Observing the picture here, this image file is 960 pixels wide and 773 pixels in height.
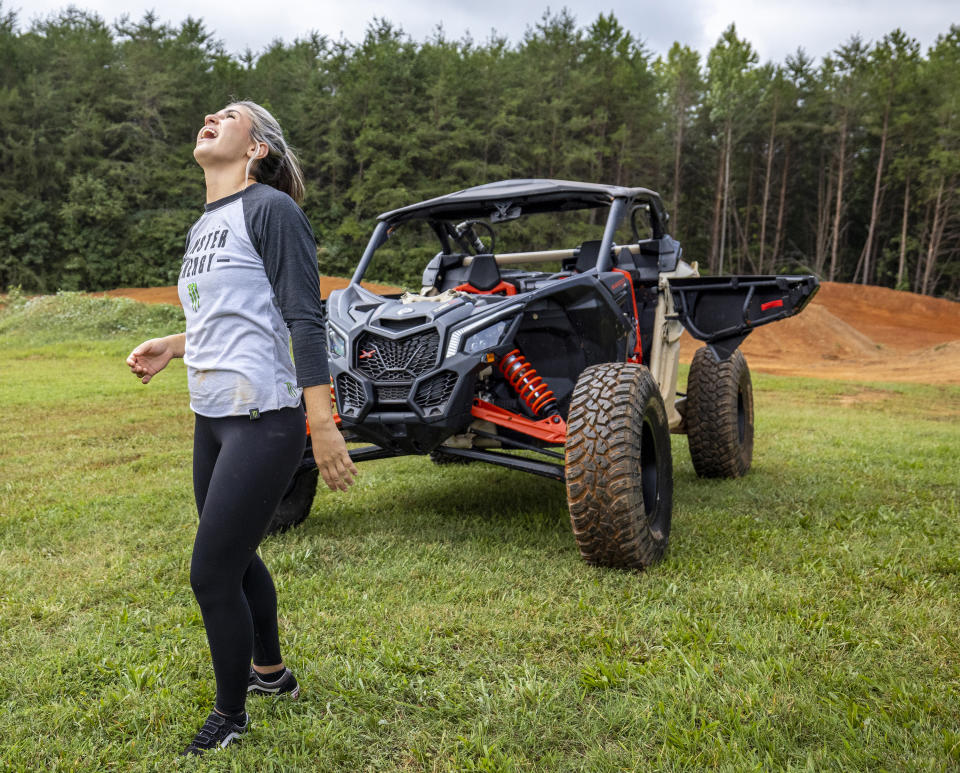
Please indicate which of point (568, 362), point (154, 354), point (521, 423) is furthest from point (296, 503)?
point (154, 354)

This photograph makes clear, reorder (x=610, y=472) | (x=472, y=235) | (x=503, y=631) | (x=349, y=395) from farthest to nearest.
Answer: (x=472, y=235), (x=349, y=395), (x=610, y=472), (x=503, y=631)

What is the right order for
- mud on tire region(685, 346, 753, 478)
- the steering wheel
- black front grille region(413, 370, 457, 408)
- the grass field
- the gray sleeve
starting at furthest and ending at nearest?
1. the steering wheel
2. mud on tire region(685, 346, 753, 478)
3. black front grille region(413, 370, 457, 408)
4. the grass field
5. the gray sleeve

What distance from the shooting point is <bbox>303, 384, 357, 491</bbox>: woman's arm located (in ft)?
7.20

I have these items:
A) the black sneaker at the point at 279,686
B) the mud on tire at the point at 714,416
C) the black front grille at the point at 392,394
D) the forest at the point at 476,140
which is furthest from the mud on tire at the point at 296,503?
the forest at the point at 476,140

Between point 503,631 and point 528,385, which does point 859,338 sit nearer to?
point 528,385

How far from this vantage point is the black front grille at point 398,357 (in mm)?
4133

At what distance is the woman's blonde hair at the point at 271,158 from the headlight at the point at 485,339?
1.73 metres

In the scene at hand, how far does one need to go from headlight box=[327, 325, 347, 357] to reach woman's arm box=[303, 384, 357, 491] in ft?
6.92

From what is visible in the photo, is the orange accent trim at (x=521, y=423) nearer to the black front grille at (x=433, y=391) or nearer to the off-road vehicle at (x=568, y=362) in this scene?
the off-road vehicle at (x=568, y=362)

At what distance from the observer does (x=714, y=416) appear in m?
6.12

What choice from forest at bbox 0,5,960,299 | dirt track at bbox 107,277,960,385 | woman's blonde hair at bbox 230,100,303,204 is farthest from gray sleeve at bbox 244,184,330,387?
forest at bbox 0,5,960,299

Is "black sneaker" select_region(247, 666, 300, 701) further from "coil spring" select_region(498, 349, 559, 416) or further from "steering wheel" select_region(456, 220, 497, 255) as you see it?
"steering wheel" select_region(456, 220, 497, 255)

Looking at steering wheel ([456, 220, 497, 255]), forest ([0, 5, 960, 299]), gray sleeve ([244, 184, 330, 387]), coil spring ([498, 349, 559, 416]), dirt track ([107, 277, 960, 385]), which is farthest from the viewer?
forest ([0, 5, 960, 299])

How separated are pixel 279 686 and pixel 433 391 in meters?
1.77
